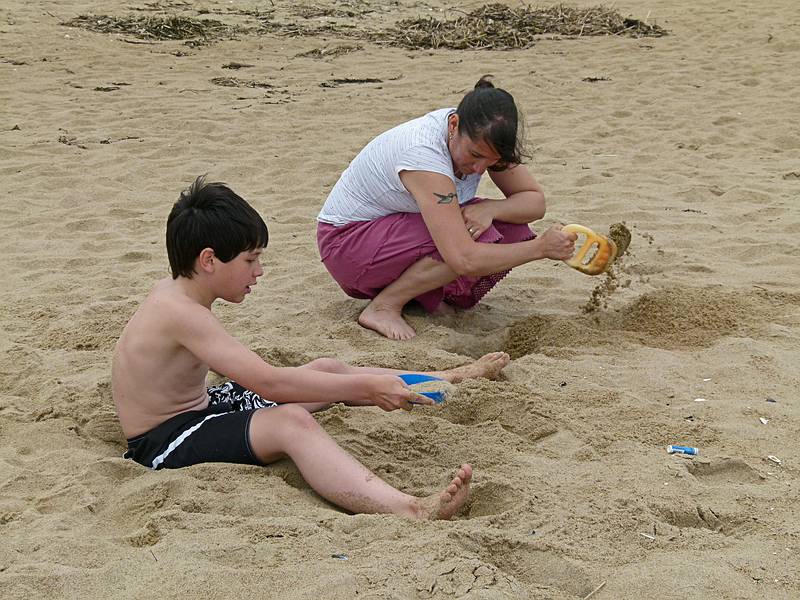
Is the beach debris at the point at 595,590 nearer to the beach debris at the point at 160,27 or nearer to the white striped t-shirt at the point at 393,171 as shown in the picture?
the white striped t-shirt at the point at 393,171

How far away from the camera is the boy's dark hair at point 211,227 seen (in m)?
2.78

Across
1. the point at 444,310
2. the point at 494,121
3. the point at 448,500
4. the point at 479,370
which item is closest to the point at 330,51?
the point at 444,310

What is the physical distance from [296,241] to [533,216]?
1.43m

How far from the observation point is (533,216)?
4102mm

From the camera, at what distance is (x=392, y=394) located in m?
2.75

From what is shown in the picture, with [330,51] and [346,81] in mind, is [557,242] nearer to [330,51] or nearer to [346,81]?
[346,81]

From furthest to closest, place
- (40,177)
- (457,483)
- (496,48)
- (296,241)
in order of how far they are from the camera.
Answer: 1. (496,48)
2. (40,177)
3. (296,241)
4. (457,483)

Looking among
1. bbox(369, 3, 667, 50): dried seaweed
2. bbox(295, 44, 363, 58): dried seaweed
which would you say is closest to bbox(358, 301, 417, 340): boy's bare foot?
bbox(295, 44, 363, 58): dried seaweed

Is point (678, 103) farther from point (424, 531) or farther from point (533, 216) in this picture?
point (424, 531)

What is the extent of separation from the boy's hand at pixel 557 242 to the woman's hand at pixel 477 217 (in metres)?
0.26

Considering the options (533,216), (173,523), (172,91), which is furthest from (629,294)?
(172,91)

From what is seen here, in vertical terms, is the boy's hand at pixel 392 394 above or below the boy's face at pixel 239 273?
below

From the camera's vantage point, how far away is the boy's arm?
273 cm

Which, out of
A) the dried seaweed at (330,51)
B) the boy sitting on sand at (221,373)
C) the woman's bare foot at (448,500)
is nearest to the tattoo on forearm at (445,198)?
the boy sitting on sand at (221,373)
